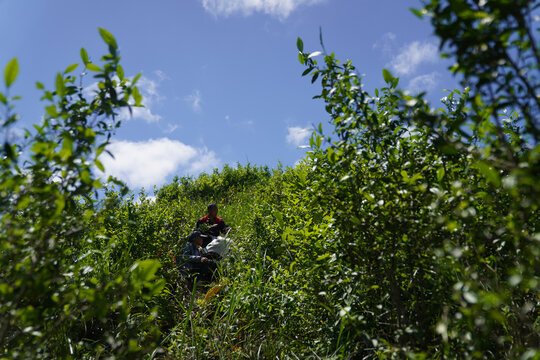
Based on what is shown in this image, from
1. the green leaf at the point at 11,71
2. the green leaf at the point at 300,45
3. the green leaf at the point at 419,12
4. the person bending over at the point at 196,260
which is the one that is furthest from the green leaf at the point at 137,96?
the person bending over at the point at 196,260

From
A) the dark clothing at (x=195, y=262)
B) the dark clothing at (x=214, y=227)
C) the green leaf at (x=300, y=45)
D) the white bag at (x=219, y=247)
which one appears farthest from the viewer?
the dark clothing at (x=214, y=227)

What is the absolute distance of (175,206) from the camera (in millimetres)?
7012

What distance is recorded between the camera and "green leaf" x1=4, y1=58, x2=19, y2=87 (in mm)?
1382

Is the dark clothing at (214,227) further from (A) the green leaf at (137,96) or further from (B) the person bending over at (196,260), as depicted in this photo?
(A) the green leaf at (137,96)

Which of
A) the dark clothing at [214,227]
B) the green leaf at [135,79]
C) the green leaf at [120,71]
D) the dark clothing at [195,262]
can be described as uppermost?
the dark clothing at [214,227]

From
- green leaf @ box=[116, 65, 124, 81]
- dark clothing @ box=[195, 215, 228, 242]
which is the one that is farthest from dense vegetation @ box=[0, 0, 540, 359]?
dark clothing @ box=[195, 215, 228, 242]

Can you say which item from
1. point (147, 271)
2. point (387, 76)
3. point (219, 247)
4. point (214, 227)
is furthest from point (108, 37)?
point (214, 227)

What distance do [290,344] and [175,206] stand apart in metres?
4.51

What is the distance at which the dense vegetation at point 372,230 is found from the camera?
4.31 ft

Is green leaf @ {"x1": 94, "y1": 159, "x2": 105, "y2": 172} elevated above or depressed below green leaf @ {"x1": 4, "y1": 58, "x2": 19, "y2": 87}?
below

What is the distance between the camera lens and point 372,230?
6.98 feet

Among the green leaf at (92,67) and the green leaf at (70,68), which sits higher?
the green leaf at (70,68)

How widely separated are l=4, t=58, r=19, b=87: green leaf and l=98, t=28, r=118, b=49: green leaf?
1.29 feet

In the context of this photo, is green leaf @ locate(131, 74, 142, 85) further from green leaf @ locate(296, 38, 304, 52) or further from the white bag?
the white bag
